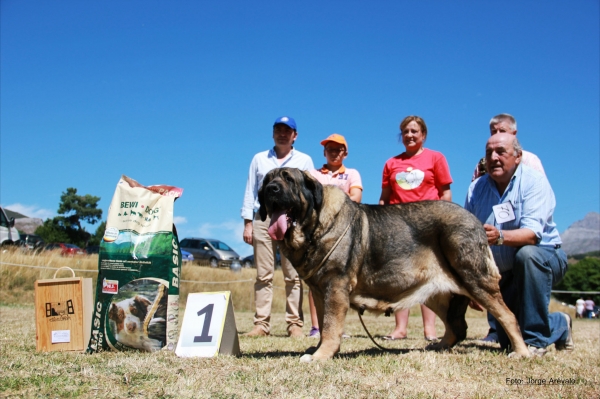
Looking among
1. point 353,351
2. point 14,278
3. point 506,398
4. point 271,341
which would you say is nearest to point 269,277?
point 271,341

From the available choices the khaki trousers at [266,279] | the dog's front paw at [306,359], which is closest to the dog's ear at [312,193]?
the dog's front paw at [306,359]

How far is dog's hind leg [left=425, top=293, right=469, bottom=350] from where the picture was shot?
494 centimetres

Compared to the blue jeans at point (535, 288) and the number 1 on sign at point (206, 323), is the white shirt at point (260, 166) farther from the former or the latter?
the blue jeans at point (535, 288)

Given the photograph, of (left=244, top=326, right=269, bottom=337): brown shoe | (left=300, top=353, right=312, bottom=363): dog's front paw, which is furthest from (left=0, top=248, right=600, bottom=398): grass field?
(left=244, top=326, right=269, bottom=337): brown shoe

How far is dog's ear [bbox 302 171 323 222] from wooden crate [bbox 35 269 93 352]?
2.20 metres

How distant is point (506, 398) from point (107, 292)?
10.6 feet

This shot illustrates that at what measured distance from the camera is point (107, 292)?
4355 mm

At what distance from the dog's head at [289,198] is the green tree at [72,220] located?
4808 centimetres

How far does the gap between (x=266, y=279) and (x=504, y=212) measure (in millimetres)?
3093

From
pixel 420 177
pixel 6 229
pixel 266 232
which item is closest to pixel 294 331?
pixel 266 232

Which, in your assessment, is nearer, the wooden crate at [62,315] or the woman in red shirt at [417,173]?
the wooden crate at [62,315]

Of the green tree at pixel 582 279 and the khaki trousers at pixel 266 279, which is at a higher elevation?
the khaki trousers at pixel 266 279

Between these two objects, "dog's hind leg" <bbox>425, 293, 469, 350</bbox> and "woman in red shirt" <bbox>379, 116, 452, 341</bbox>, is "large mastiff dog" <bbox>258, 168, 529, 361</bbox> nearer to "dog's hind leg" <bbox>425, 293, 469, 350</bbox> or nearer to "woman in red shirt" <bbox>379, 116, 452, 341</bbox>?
"dog's hind leg" <bbox>425, 293, 469, 350</bbox>

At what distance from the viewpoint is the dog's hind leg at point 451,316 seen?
16.2 ft
